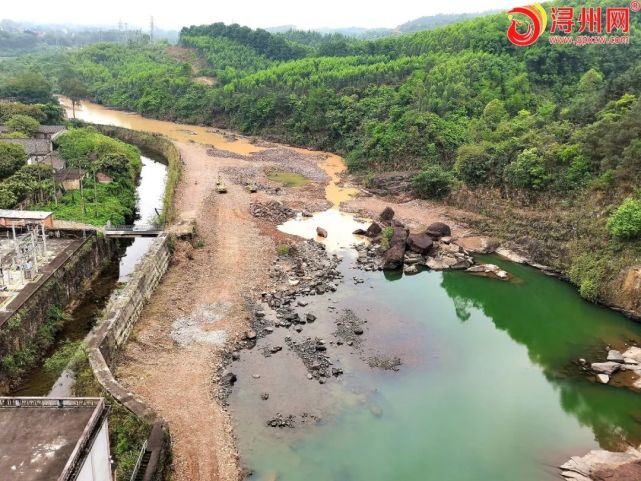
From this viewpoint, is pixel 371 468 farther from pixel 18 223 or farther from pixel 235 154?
pixel 235 154

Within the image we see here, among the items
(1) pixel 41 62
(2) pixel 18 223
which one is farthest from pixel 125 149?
(1) pixel 41 62

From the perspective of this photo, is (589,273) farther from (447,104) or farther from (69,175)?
(69,175)

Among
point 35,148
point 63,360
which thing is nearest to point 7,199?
point 35,148

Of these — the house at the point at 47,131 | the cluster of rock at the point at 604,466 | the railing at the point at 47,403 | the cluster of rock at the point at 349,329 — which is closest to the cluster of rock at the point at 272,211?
the cluster of rock at the point at 349,329

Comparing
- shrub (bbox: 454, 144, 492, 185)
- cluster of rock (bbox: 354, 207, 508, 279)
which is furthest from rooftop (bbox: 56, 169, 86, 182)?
shrub (bbox: 454, 144, 492, 185)

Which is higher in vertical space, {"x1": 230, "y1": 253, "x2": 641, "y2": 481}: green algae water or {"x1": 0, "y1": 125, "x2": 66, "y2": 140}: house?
{"x1": 0, "y1": 125, "x2": 66, "y2": 140}: house

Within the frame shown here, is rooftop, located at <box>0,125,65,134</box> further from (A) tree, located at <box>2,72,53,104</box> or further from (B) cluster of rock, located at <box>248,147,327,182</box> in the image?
(B) cluster of rock, located at <box>248,147,327,182</box>
